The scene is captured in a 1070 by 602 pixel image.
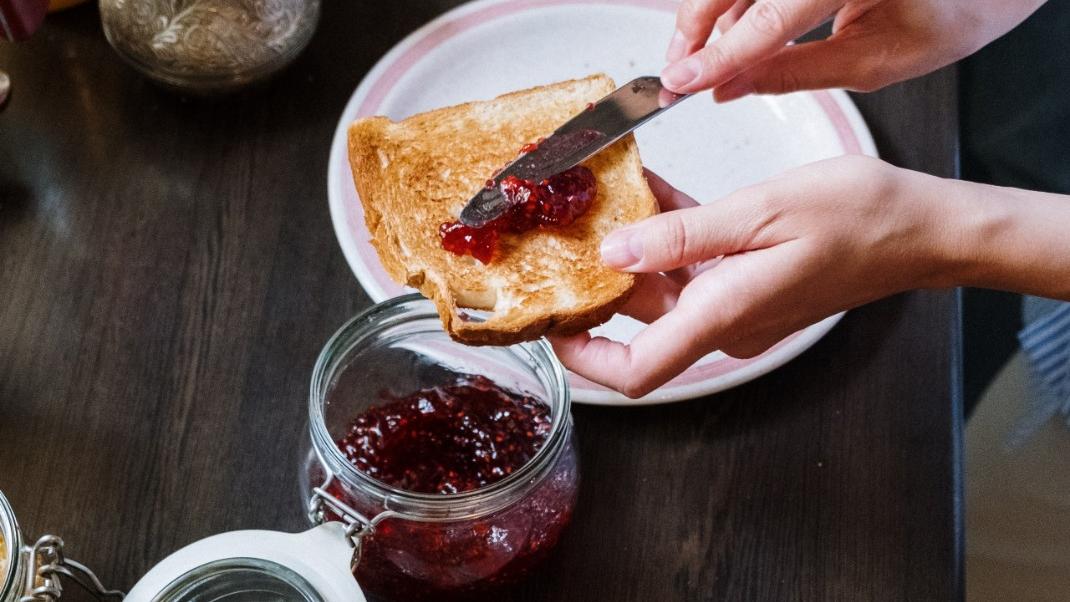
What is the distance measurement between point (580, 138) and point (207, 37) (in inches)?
29.6

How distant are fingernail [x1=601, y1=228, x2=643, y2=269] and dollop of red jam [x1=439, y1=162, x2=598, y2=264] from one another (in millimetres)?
143

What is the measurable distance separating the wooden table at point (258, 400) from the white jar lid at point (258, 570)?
36cm

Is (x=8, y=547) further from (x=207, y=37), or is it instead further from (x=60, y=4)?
(x=60, y=4)

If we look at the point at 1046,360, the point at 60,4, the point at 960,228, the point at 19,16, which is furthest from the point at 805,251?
the point at 60,4

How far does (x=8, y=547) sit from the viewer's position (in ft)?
3.91

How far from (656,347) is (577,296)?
17cm

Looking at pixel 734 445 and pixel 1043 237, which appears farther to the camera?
pixel 734 445

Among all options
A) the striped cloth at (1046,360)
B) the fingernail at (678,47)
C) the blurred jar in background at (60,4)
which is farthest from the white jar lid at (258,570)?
the striped cloth at (1046,360)

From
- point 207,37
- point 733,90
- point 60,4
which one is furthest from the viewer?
point 60,4

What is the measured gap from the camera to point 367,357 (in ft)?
5.28

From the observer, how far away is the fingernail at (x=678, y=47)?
6.36 ft

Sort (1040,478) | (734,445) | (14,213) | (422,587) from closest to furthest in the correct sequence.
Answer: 1. (422,587)
2. (734,445)
3. (14,213)
4. (1040,478)

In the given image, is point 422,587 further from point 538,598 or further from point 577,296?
point 577,296

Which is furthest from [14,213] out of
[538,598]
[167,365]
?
[538,598]
